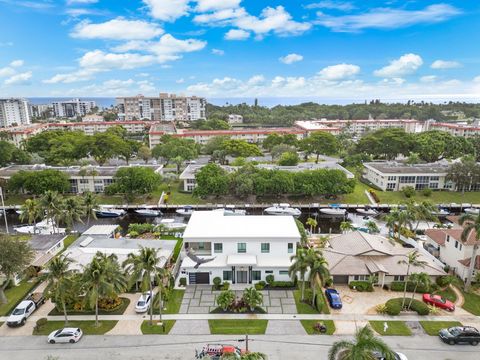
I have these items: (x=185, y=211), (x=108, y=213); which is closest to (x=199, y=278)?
(x=185, y=211)

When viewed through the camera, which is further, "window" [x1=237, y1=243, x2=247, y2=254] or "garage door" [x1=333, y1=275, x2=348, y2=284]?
"window" [x1=237, y1=243, x2=247, y2=254]

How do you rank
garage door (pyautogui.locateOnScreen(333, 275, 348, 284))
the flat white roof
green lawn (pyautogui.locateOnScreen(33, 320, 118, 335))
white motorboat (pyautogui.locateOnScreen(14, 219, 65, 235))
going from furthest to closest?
white motorboat (pyautogui.locateOnScreen(14, 219, 65, 235)) → the flat white roof → garage door (pyautogui.locateOnScreen(333, 275, 348, 284)) → green lawn (pyautogui.locateOnScreen(33, 320, 118, 335))

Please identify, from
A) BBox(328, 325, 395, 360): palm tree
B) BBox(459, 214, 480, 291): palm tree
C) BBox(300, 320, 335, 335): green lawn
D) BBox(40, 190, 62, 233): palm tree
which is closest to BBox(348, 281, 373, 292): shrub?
BBox(300, 320, 335, 335): green lawn

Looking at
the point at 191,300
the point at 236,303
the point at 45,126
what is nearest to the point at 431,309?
the point at 236,303

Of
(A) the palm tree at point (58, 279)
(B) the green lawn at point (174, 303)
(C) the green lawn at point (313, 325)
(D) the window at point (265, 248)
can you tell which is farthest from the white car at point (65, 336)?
(D) the window at point (265, 248)

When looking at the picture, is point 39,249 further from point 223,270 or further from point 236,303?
point 236,303

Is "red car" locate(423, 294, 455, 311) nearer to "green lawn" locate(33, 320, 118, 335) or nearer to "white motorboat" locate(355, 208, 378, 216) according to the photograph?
"green lawn" locate(33, 320, 118, 335)
